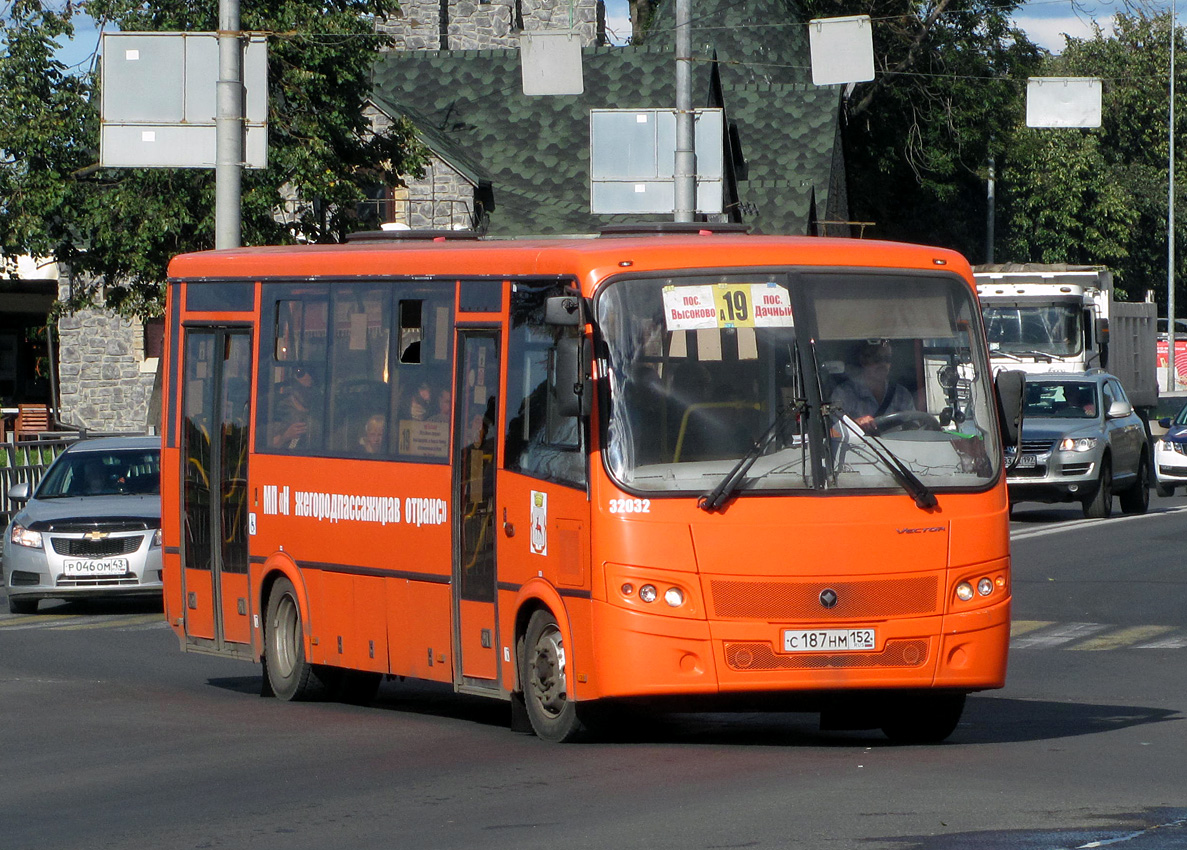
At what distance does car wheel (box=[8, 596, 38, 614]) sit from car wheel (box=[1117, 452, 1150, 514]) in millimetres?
15408

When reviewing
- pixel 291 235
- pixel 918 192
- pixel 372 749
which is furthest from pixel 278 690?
pixel 918 192

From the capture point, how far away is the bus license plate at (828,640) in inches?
398

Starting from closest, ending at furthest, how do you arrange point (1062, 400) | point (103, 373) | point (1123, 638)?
point (1123, 638)
point (1062, 400)
point (103, 373)

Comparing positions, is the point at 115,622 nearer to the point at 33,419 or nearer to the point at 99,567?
the point at 99,567

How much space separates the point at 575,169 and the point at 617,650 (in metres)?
36.9

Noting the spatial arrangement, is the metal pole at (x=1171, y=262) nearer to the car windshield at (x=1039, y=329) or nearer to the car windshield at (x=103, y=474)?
the car windshield at (x=1039, y=329)

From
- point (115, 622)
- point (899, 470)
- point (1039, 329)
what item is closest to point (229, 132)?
point (115, 622)

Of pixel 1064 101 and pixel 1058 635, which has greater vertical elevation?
pixel 1064 101

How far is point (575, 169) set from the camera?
→ 4638cm

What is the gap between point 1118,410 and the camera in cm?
2911

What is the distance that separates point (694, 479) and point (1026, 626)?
7.98 m

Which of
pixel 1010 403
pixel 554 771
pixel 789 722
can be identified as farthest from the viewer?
pixel 789 722

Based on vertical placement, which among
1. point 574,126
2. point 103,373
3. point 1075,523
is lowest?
point 1075,523

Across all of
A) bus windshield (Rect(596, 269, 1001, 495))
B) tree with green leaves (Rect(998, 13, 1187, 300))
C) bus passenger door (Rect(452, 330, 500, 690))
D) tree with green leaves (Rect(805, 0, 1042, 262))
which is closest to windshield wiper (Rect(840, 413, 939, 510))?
bus windshield (Rect(596, 269, 1001, 495))
